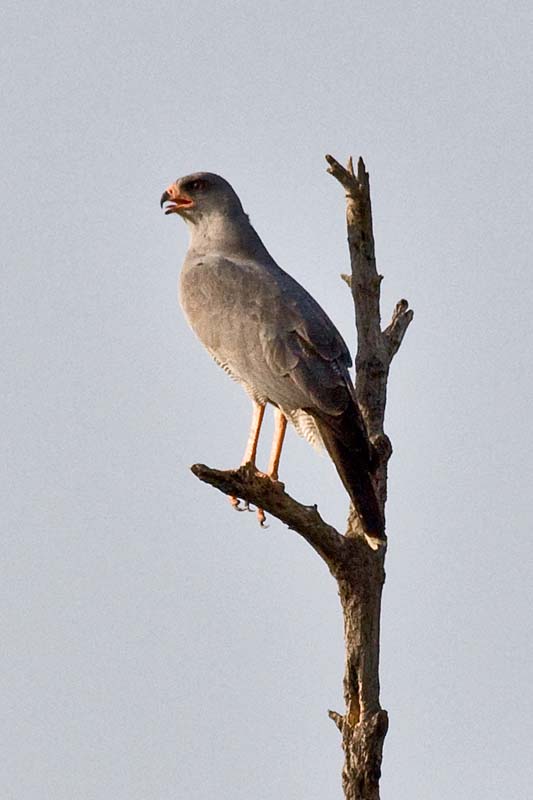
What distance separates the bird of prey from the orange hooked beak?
469 mm

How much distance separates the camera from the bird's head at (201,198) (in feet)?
41.9

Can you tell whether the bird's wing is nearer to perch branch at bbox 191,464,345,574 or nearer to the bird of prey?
the bird of prey

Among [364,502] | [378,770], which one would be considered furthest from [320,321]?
[378,770]

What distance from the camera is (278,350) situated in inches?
436

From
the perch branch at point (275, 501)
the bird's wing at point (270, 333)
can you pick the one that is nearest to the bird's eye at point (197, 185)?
the bird's wing at point (270, 333)

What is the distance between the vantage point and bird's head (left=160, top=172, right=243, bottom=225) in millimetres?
12781

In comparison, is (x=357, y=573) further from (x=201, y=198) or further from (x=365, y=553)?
(x=201, y=198)

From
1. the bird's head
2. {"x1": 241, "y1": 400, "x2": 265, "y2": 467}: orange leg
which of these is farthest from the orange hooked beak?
{"x1": 241, "y1": 400, "x2": 265, "y2": 467}: orange leg

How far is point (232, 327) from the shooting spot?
11430mm

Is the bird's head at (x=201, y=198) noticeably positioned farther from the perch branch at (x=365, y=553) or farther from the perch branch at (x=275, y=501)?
the perch branch at (x=275, y=501)

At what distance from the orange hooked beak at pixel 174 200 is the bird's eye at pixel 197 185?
7cm

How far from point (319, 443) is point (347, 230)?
191 centimetres

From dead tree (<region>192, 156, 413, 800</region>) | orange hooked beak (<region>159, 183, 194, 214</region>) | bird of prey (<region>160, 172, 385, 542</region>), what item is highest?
orange hooked beak (<region>159, 183, 194, 214</region>)

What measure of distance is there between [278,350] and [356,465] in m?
1.03
